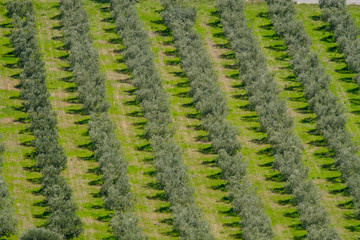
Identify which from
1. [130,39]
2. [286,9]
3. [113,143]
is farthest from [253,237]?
[286,9]

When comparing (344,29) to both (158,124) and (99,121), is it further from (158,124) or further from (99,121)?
(99,121)

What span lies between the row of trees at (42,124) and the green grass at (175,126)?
1.10m

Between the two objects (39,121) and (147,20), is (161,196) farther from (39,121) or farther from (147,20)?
(147,20)

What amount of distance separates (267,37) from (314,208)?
2951 centimetres

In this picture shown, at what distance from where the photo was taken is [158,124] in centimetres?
8169

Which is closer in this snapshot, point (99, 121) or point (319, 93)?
point (99, 121)

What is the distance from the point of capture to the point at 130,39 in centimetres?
9381

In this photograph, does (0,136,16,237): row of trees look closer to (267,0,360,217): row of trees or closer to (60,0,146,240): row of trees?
(60,0,146,240): row of trees

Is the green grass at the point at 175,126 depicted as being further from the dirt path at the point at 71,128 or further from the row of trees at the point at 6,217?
the row of trees at the point at 6,217

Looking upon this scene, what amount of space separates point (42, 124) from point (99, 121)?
15.7 ft

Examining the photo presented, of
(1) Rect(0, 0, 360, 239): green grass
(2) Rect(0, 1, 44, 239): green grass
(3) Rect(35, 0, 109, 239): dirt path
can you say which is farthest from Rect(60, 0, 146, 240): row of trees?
(2) Rect(0, 1, 44, 239): green grass

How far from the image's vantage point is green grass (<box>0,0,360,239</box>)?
237 feet

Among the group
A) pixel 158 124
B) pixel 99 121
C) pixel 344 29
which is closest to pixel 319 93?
pixel 344 29

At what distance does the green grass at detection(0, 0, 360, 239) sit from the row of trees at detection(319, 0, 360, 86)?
1.00 meters
